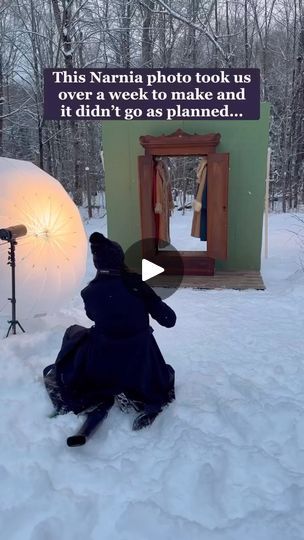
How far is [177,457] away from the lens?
2326 millimetres

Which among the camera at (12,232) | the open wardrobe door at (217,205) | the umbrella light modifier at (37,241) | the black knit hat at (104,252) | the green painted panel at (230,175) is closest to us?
the black knit hat at (104,252)

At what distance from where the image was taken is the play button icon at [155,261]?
22.0 ft

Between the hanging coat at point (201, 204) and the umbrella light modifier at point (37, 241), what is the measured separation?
3127mm

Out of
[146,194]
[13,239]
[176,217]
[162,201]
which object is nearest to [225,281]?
[162,201]

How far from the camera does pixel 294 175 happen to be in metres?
16.9

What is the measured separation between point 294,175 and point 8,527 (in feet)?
56.6

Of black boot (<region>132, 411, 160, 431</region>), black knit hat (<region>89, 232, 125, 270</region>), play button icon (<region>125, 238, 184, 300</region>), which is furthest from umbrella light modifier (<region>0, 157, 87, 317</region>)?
play button icon (<region>125, 238, 184, 300</region>)

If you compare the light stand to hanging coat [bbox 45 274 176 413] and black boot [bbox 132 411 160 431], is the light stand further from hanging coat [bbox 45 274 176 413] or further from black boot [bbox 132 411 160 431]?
black boot [bbox 132 411 160 431]

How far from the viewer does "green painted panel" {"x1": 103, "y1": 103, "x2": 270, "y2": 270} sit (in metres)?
6.43

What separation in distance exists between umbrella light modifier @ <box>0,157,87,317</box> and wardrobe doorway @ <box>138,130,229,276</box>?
8.35 ft

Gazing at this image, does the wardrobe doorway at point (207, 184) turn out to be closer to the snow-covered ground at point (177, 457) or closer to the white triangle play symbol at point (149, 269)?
the white triangle play symbol at point (149, 269)

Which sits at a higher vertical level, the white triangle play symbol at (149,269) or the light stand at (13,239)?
the light stand at (13,239)

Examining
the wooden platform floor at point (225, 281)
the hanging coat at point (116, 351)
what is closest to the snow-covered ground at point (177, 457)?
the hanging coat at point (116, 351)

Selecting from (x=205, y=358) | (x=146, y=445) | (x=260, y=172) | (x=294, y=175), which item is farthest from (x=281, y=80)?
(x=146, y=445)
